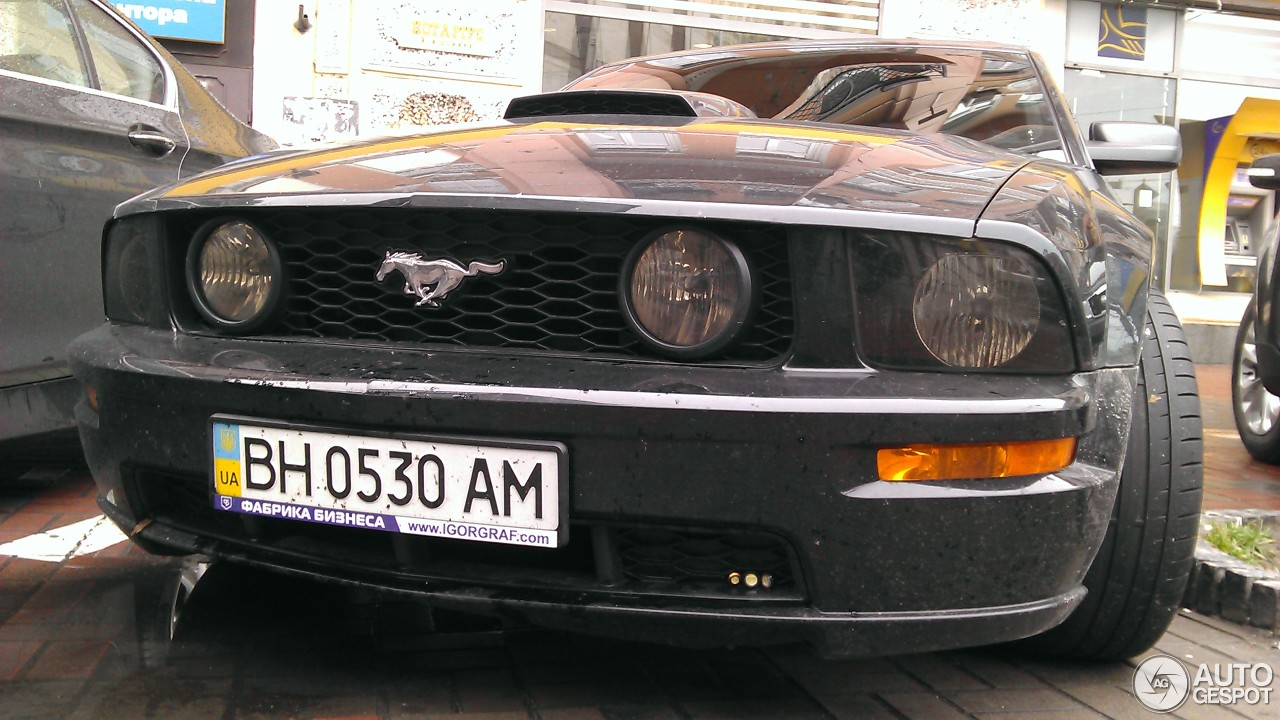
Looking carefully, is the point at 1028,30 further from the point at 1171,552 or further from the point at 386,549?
the point at 386,549

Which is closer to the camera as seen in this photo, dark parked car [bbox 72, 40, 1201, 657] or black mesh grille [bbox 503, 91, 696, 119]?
dark parked car [bbox 72, 40, 1201, 657]

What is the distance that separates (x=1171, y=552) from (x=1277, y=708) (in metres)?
0.35

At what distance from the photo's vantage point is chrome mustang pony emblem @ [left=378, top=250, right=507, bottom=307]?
5.63ft

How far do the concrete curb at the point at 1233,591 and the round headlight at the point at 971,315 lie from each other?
1.39 m

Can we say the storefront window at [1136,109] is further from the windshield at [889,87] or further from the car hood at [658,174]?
the car hood at [658,174]

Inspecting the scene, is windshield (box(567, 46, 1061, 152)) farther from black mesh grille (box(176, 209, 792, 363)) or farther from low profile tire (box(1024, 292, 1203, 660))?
black mesh grille (box(176, 209, 792, 363))

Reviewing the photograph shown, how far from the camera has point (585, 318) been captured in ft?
5.52

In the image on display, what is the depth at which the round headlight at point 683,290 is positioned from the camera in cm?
160

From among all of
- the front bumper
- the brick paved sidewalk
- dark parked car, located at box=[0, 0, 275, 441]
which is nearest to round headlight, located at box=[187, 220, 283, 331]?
the front bumper

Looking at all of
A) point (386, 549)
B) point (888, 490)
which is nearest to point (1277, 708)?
point (888, 490)

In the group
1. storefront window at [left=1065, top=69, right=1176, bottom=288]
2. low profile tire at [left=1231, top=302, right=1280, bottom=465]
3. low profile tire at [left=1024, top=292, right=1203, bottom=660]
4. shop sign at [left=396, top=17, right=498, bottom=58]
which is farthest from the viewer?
storefront window at [left=1065, top=69, right=1176, bottom=288]

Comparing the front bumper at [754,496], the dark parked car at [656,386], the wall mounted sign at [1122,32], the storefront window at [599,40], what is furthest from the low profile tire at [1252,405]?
the wall mounted sign at [1122,32]

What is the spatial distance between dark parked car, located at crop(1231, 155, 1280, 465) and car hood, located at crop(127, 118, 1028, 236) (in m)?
2.79

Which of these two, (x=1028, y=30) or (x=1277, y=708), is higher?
(x=1028, y=30)
